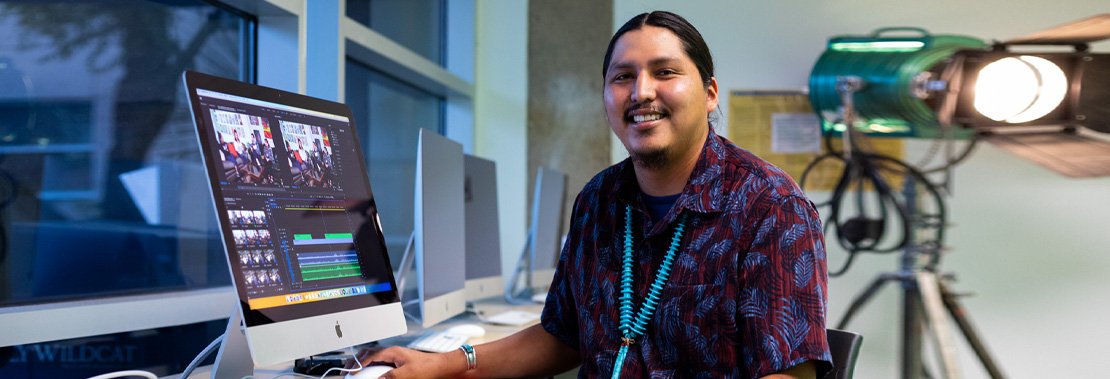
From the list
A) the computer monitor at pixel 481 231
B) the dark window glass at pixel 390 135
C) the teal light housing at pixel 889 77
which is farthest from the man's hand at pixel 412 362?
the teal light housing at pixel 889 77

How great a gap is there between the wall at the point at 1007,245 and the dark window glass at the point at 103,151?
2407 millimetres

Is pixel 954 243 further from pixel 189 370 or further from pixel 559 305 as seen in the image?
pixel 189 370

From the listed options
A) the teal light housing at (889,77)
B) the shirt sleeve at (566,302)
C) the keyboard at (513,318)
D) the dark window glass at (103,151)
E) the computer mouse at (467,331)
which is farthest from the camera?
the teal light housing at (889,77)

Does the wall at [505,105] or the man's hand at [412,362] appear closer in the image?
the man's hand at [412,362]

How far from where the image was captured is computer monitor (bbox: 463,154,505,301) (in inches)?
86.9

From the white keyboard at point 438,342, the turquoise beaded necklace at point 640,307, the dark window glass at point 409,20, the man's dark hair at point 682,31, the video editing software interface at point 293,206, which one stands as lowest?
the white keyboard at point 438,342

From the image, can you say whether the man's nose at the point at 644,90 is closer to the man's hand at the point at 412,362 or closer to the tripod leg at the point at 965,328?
the man's hand at the point at 412,362

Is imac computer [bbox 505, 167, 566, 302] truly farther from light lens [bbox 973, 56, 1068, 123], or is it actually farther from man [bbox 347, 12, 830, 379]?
light lens [bbox 973, 56, 1068, 123]

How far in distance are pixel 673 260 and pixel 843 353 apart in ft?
1.00

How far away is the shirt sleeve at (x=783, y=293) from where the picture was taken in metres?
1.02

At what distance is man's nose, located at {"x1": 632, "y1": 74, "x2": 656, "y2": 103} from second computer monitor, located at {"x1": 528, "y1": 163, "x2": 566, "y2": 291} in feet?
4.40

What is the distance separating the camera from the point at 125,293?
1.69m

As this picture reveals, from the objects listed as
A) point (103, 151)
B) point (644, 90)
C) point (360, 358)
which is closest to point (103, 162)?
point (103, 151)

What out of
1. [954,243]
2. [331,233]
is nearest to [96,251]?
[331,233]
